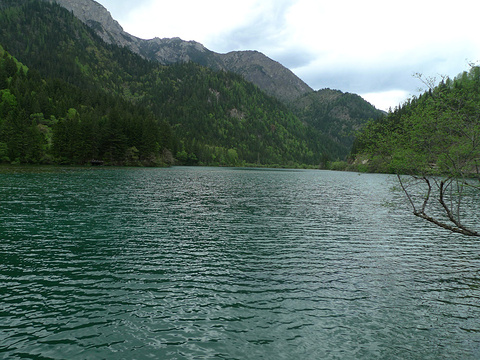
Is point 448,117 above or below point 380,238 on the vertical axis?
above

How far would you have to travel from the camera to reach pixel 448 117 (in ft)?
49.7

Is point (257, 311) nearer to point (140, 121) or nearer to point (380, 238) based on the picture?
point (380, 238)

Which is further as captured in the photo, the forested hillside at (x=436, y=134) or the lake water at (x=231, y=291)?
the forested hillside at (x=436, y=134)

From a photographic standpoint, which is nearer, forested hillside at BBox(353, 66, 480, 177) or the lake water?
the lake water

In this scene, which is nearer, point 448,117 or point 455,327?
point 455,327

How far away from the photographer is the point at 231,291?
15.2 metres

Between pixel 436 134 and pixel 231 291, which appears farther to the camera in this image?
pixel 436 134

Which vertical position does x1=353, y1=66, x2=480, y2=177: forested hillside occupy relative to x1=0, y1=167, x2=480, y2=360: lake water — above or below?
above

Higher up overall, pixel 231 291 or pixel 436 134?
pixel 436 134

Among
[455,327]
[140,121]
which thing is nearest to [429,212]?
[455,327]

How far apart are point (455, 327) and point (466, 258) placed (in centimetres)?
1340

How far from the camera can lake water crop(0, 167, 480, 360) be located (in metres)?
10.5

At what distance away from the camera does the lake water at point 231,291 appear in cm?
1053

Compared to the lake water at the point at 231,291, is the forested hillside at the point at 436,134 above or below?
above
